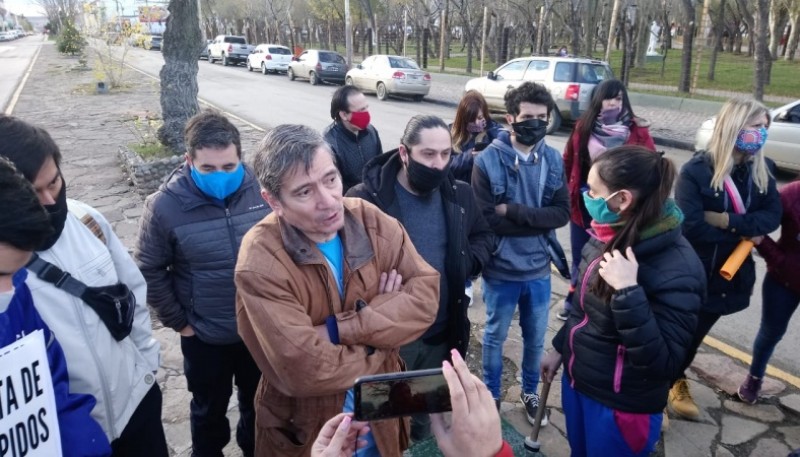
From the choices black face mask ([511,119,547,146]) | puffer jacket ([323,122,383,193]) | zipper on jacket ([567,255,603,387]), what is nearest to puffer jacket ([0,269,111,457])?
zipper on jacket ([567,255,603,387])

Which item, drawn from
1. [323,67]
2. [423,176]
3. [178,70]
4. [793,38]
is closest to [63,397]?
[423,176]

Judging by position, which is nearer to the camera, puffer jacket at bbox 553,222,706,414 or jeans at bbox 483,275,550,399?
puffer jacket at bbox 553,222,706,414

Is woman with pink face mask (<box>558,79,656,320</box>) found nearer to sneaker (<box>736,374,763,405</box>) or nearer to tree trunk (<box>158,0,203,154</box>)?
sneaker (<box>736,374,763,405</box>)

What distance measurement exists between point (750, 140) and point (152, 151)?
820 cm

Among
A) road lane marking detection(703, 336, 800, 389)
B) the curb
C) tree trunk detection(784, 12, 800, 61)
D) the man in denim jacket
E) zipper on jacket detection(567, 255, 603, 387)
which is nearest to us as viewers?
zipper on jacket detection(567, 255, 603, 387)

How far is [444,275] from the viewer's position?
2.55 m

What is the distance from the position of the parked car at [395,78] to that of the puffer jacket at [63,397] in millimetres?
16549

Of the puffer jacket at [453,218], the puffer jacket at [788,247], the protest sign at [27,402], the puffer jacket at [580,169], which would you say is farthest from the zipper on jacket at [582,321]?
the protest sign at [27,402]

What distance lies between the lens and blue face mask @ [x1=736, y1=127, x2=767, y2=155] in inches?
107

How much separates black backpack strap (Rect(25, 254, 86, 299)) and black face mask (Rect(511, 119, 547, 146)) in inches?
91.5

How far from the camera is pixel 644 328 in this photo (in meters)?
1.86

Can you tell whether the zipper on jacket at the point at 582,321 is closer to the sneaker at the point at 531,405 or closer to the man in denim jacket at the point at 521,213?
the man in denim jacket at the point at 521,213

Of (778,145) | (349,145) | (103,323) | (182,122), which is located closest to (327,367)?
(103,323)

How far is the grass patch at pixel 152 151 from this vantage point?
324 inches
